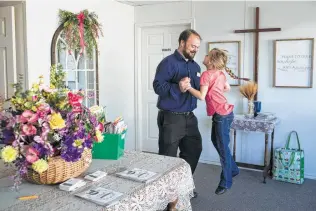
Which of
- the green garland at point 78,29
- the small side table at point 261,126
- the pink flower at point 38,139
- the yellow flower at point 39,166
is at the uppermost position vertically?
the green garland at point 78,29

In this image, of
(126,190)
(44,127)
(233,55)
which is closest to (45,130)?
(44,127)

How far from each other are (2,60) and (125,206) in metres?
2.81

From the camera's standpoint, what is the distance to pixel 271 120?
13.5ft

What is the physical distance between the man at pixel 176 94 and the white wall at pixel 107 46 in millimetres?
1427

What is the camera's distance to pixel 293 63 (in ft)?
13.8

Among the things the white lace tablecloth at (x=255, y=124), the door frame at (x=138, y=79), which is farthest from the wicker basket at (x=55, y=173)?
the door frame at (x=138, y=79)

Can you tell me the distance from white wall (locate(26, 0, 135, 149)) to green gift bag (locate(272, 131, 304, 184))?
219 centimetres

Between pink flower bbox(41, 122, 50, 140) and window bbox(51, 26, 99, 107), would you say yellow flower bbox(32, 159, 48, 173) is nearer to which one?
pink flower bbox(41, 122, 50, 140)

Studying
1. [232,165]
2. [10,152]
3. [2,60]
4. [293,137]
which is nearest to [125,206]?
[10,152]

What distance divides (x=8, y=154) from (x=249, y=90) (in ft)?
11.0

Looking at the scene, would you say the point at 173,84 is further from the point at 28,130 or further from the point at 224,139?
the point at 28,130

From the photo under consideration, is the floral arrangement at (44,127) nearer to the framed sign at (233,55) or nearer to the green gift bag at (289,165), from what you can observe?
the green gift bag at (289,165)

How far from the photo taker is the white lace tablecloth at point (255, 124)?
13.2 ft

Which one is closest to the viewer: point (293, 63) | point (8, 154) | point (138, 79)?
point (8, 154)
